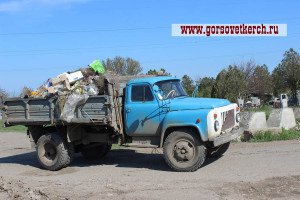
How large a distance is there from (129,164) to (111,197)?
3.68 m

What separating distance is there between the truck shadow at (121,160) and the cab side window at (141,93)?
65.3 inches

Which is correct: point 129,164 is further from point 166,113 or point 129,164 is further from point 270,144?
point 270,144

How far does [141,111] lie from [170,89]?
0.93 metres

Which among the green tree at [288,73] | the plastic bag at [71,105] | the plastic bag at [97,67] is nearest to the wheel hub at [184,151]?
the plastic bag at [71,105]

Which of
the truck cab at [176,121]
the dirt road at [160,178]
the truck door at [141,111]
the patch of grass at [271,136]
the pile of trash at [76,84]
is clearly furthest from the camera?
the patch of grass at [271,136]

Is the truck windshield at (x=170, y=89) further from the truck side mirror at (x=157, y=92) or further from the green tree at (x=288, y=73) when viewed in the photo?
the green tree at (x=288, y=73)

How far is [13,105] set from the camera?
40.5 ft

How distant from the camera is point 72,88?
38.3 ft

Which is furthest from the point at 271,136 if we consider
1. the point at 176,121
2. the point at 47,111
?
the point at 47,111

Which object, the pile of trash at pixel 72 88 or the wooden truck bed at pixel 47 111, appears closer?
the wooden truck bed at pixel 47 111

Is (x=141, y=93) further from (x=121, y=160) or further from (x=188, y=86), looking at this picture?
(x=188, y=86)

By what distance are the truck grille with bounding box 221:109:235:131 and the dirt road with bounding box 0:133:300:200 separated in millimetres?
868

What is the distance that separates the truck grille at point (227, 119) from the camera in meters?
10.6

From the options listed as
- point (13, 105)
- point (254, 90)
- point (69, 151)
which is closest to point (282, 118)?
point (69, 151)
